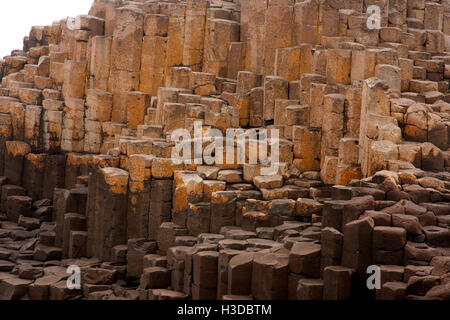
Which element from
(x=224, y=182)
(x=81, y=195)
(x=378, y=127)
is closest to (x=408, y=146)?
(x=378, y=127)

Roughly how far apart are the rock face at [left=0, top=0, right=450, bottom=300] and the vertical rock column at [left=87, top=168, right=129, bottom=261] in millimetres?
42

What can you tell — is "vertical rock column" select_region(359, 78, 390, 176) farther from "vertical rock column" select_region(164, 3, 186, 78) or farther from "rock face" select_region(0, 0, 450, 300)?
"vertical rock column" select_region(164, 3, 186, 78)

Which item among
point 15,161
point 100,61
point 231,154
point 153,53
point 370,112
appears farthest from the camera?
point 15,161

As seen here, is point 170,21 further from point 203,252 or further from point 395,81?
point 203,252

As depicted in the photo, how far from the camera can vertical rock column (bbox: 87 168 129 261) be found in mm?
20469

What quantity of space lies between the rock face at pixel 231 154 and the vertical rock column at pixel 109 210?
42 mm

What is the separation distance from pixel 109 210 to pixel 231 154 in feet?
11.8

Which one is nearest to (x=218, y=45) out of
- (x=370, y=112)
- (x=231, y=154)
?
(x=231, y=154)

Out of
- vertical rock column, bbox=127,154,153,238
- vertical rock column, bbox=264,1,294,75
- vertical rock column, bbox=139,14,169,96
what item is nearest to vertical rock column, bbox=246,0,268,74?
vertical rock column, bbox=264,1,294,75

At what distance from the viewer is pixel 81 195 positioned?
73.4 feet

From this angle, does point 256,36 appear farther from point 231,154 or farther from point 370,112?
point 370,112

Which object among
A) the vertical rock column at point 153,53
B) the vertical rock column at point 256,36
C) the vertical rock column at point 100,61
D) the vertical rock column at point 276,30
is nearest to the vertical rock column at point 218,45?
the vertical rock column at point 256,36

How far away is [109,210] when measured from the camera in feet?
67.6
